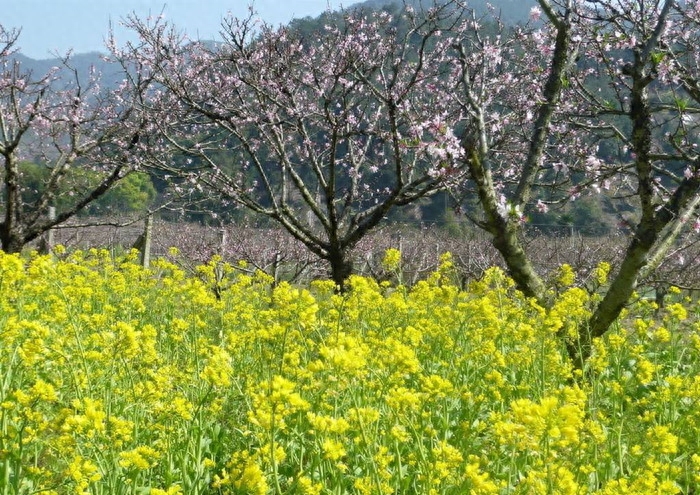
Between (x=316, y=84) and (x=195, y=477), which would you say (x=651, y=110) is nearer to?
(x=195, y=477)

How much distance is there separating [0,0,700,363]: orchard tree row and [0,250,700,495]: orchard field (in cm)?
88

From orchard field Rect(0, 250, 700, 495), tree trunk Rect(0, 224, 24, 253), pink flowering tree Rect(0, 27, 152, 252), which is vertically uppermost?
pink flowering tree Rect(0, 27, 152, 252)

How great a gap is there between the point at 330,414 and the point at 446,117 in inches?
248

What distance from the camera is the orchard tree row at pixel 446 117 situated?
16.1ft

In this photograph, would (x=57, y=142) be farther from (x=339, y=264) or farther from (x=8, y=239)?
(x=339, y=264)

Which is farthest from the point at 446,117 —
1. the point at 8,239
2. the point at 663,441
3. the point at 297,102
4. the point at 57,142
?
the point at 57,142

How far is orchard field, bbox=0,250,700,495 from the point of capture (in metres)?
2.49

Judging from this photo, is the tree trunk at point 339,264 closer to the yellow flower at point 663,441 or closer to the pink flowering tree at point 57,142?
the pink flowering tree at point 57,142

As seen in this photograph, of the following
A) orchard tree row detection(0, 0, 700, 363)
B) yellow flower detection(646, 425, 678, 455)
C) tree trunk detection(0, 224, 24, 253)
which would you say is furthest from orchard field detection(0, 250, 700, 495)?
tree trunk detection(0, 224, 24, 253)

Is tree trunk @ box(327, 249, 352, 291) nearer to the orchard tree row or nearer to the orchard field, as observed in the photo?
the orchard tree row

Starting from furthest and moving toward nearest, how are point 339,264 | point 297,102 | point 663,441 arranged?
point 297,102
point 339,264
point 663,441

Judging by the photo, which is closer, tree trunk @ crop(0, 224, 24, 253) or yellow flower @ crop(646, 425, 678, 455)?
yellow flower @ crop(646, 425, 678, 455)

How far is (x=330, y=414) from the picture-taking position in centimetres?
371

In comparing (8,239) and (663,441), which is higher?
(8,239)
